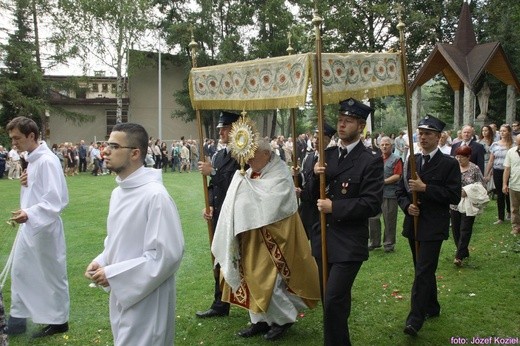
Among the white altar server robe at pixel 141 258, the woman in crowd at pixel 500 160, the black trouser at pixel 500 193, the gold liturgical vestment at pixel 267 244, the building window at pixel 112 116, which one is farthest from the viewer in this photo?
the building window at pixel 112 116

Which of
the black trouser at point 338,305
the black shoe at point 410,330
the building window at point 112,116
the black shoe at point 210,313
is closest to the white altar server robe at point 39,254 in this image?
the black shoe at point 210,313

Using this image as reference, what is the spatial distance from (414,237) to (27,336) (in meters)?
4.48

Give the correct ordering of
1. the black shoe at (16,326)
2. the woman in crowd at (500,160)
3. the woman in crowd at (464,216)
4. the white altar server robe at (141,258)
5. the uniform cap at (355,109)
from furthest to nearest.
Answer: the woman in crowd at (500,160) < the woman in crowd at (464,216) < the black shoe at (16,326) < the uniform cap at (355,109) < the white altar server robe at (141,258)

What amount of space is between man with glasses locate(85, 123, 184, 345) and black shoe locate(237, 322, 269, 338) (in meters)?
2.04

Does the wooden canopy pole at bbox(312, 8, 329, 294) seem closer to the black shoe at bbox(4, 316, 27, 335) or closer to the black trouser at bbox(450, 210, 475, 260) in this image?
the black shoe at bbox(4, 316, 27, 335)

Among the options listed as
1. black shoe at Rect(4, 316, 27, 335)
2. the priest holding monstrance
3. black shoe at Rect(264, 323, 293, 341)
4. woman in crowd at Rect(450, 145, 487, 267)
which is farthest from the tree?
black shoe at Rect(264, 323, 293, 341)

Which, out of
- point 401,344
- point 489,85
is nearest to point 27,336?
point 401,344

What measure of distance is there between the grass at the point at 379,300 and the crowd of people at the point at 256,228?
235 mm

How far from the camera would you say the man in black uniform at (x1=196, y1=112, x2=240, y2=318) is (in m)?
5.96

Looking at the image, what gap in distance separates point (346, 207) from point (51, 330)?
363cm

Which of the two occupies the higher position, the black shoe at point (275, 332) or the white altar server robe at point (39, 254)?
the white altar server robe at point (39, 254)

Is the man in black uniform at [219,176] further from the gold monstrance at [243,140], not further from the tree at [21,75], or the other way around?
the tree at [21,75]

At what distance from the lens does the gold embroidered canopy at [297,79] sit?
4695 millimetres

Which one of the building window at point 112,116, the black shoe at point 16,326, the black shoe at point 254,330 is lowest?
the black shoe at point 254,330
